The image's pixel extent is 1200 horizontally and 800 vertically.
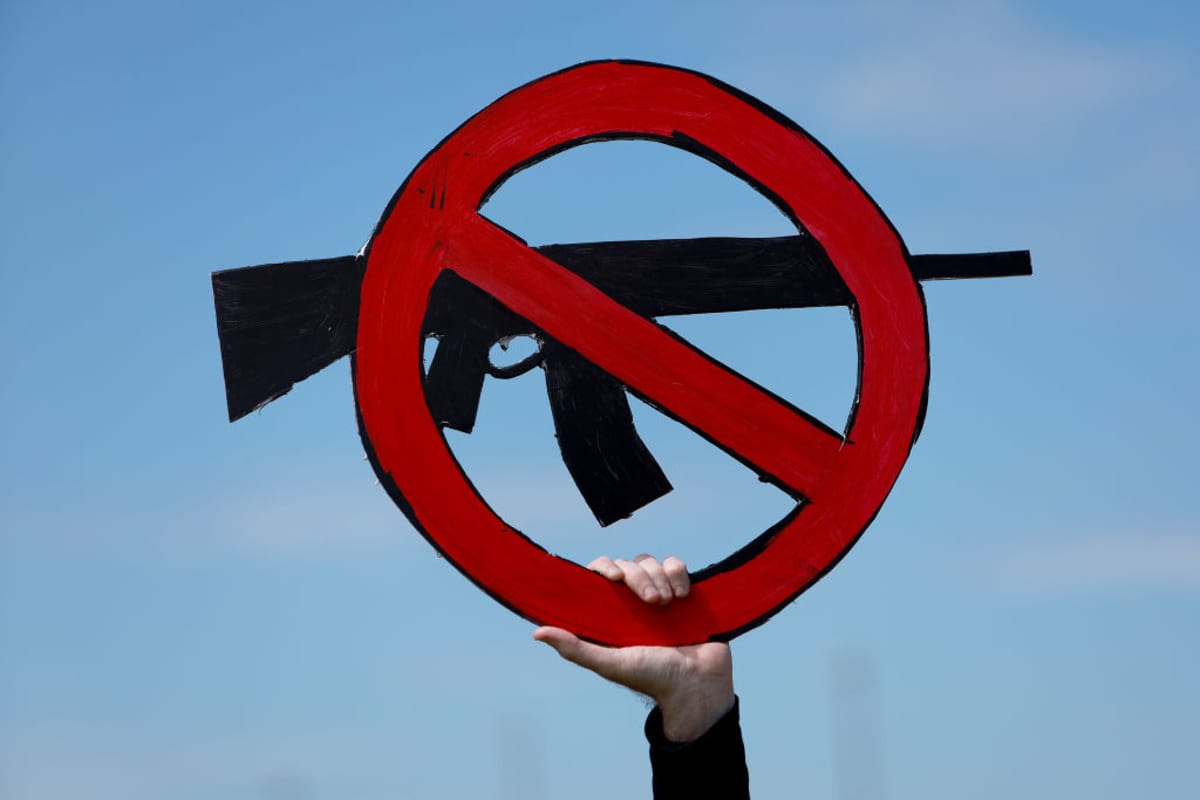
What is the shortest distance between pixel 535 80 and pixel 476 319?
55cm

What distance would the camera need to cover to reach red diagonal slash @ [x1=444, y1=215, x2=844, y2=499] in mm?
3727

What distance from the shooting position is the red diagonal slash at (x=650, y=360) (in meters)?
3.73

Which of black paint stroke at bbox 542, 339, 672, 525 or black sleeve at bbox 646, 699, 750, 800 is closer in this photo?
black sleeve at bbox 646, 699, 750, 800

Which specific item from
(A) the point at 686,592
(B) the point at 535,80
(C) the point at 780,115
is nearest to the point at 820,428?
(A) the point at 686,592

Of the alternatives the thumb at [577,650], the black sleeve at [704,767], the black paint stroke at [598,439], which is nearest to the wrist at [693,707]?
the black sleeve at [704,767]

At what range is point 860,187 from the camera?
385 centimetres

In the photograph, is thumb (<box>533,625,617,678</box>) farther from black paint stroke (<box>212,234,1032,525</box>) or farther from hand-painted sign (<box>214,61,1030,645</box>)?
black paint stroke (<box>212,234,1032,525</box>)

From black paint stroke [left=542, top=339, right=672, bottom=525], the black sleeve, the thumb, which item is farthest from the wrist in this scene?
black paint stroke [left=542, top=339, right=672, bottom=525]

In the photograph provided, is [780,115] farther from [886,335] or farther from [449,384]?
[449,384]

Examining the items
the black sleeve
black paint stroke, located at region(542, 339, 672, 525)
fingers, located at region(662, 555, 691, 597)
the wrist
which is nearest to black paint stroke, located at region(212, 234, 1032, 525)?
black paint stroke, located at region(542, 339, 672, 525)

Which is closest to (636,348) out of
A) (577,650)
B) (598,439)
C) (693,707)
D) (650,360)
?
(650,360)

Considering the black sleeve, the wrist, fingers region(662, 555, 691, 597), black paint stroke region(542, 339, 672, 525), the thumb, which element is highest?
black paint stroke region(542, 339, 672, 525)

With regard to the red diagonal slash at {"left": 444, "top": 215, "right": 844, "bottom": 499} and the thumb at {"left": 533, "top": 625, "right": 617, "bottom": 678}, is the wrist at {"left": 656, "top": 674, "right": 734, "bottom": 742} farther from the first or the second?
the red diagonal slash at {"left": 444, "top": 215, "right": 844, "bottom": 499}

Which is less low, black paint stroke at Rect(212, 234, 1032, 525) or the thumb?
black paint stroke at Rect(212, 234, 1032, 525)
